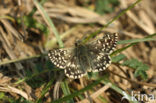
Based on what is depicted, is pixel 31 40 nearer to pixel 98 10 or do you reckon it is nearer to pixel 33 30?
pixel 33 30

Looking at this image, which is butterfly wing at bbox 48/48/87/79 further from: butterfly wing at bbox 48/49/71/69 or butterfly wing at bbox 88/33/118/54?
butterfly wing at bbox 88/33/118/54

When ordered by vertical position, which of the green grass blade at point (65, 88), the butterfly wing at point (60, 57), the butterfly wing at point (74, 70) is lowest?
the green grass blade at point (65, 88)

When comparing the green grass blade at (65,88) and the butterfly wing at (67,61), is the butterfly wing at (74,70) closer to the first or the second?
the butterfly wing at (67,61)

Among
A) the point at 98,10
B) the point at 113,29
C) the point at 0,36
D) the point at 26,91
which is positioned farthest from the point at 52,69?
the point at 98,10

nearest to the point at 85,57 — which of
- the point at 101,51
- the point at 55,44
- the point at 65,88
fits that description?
the point at 101,51

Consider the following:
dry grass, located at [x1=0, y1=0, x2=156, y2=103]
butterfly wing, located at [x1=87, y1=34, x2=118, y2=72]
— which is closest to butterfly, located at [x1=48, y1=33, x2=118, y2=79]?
butterfly wing, located at [x1=87, y1=34, x2=118, y2=72]

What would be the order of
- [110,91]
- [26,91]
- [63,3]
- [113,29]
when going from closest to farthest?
[26,91], [110,91], [113,29], [63,3]

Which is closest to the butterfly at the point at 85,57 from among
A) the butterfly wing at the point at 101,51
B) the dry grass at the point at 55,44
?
the butterfly wing at the point at 101,51

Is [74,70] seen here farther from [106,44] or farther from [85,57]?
[106,44]
